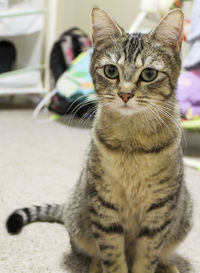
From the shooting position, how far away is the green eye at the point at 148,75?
3.46 feet

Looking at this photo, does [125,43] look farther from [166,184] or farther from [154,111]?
[166,184]

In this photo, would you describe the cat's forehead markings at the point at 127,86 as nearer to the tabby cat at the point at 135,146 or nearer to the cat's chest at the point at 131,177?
the tabby cat at the point at 135,146

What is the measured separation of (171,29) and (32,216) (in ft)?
2.62

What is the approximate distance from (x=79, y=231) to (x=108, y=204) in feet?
0.58

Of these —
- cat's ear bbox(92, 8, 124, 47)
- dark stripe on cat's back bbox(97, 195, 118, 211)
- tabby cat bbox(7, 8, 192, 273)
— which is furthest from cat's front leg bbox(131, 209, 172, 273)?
cat's ear bbox(92, 8, 124, 47)

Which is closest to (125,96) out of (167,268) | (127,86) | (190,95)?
(127,86)

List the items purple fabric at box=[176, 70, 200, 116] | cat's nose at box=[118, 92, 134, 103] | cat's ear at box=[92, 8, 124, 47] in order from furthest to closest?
1. purple fabric at box=[176, 70, 200, 116]
2. cat's ear at box=[92, 8, 124, 47]
3. cat's nose at box=[118, 92, 134, 103]

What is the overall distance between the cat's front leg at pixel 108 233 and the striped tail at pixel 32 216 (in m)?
0.35

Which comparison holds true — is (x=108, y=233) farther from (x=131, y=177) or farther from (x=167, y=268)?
(x=167, y=268)

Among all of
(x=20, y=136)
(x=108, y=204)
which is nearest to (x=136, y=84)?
(x=108, y=204)

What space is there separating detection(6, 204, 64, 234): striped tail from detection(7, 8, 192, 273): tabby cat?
1.06ft

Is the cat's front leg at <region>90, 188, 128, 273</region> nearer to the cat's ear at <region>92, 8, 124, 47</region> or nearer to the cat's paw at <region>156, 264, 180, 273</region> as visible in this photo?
the cat's paw at <region>156, 264, 180, 273</region>

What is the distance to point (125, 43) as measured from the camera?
1.12 meters

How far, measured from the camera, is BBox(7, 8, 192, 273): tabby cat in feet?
3.48
